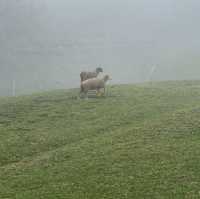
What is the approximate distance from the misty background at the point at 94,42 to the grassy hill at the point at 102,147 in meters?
37.9

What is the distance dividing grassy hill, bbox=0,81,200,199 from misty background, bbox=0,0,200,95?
124 feet

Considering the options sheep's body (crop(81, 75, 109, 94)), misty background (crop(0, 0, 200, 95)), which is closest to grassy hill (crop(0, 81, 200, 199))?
sheep's body (crop(81, 75, 109, 94))

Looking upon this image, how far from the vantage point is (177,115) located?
75.9 feet

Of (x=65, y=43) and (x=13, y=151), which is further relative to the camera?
(x=65, y=43)

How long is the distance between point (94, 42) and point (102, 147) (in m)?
74.2

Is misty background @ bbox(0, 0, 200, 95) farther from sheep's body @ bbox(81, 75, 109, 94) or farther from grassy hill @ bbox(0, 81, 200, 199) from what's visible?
grassy hill @ bbox(0, 81, 200, 199)

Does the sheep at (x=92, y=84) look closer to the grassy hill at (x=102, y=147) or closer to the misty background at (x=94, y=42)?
the grassy hill at (x=102, y=147)

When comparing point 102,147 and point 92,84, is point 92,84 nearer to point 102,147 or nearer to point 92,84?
point 92,84

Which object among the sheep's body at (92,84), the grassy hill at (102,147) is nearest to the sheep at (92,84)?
the sheep's body at (92,84)

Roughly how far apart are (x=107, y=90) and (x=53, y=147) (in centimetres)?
1323

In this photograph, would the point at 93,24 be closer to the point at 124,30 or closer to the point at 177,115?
the point at 124,30

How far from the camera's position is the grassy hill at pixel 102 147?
14242mm

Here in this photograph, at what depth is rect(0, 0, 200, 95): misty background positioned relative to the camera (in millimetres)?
74062

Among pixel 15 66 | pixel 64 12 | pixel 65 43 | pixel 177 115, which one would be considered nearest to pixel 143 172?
pixel 177 115
